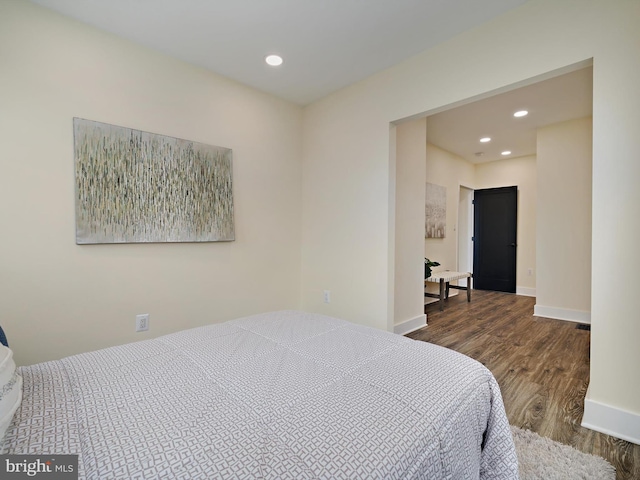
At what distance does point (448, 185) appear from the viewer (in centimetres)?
532

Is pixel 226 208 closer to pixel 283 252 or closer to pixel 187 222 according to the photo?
pixel 187 222

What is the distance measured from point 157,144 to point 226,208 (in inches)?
29.0

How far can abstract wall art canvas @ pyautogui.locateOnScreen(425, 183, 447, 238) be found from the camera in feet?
15.7

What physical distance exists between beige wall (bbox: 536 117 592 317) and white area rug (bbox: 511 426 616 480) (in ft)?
10.4

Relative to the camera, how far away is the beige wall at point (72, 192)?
71.9 inches

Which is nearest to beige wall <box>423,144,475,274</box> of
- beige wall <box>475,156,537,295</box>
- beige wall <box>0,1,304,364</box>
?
beige wall <box>475,156,537,295</box>

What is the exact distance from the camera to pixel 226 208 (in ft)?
8.99

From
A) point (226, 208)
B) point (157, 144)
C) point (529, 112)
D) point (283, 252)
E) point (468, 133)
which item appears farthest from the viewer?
point (468, 133)

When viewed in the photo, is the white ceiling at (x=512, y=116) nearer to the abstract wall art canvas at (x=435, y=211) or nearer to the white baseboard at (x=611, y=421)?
the abstract wall art canvas at (x=435, y=211)

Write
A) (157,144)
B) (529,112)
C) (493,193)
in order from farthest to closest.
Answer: (493,193) < (529,112) < (157,144)

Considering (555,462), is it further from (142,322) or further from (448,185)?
(448,185)

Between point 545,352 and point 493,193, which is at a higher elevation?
point 493,193

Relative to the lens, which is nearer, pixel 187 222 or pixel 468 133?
pixel 187 222

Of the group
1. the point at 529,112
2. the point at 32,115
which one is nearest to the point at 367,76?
the point at 529,112
